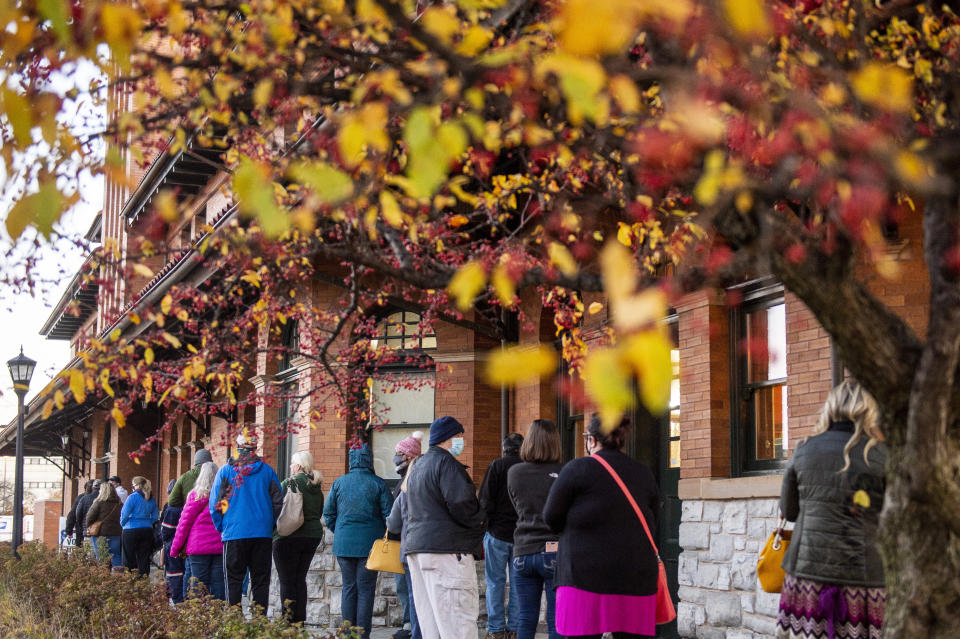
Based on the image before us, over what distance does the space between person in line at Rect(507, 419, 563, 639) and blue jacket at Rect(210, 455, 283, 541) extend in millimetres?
2888

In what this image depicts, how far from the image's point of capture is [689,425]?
9.19m

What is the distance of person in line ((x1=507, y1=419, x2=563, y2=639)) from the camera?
7.68 metres

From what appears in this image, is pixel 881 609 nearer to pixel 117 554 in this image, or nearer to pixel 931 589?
pixel 931 589

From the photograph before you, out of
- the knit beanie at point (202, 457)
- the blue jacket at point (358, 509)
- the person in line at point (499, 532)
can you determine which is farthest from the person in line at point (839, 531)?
the knit beanie at point (202, 457)

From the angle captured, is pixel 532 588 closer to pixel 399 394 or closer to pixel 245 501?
pixel 245 501

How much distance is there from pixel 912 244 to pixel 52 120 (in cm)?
585

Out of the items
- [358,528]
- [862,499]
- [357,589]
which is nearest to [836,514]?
[862,499]

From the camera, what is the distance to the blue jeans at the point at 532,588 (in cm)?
765

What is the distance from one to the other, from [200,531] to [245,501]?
3.24 feet

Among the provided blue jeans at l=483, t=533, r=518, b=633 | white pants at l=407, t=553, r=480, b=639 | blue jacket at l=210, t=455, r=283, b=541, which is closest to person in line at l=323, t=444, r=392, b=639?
blue jacket at l=210, t=455, r=283, b=541

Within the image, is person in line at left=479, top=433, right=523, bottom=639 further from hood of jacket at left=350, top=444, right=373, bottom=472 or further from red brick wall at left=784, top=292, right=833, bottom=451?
red brick wall at left=784, top=292, right=833, bottom=451

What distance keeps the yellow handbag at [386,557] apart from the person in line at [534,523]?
1.59 meters

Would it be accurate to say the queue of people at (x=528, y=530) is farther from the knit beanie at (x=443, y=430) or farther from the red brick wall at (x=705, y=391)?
the red brick wall at (x=705, y=391)

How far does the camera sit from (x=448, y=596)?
7508 millimetres
